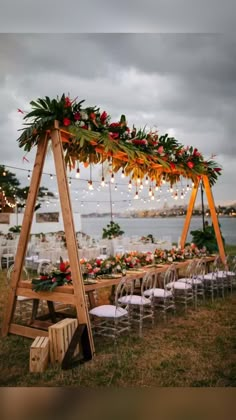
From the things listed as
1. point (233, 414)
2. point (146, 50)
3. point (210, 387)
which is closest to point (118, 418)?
point (233, 414)

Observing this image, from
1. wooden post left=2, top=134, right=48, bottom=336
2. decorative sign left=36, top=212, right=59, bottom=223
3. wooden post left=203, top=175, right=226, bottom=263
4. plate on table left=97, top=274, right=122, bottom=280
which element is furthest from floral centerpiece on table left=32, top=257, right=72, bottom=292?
decorative sign left=36, top=212, right=59, bottom=223

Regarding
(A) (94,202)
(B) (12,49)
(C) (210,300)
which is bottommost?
(C) (210,300)

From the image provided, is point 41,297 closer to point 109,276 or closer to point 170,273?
point 109,276

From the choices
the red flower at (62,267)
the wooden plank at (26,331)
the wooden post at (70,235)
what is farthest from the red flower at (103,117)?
the wooden plank at (26,331)

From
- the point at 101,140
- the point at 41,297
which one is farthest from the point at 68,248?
the point at 101,140

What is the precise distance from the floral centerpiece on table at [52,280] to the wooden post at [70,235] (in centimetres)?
34

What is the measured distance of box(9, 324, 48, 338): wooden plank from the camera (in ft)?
13.7

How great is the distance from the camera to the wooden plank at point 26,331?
416 cm

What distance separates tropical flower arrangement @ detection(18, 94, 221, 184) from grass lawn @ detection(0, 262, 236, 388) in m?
2.38

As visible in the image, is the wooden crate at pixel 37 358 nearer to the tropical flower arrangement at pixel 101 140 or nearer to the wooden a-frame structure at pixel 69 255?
the wooden a-frame structure at pixel 69 255

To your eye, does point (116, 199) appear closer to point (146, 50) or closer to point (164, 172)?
point (164, 172)

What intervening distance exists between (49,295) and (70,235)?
814mm

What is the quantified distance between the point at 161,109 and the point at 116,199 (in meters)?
11.7

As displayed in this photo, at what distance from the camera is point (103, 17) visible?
305 cm
